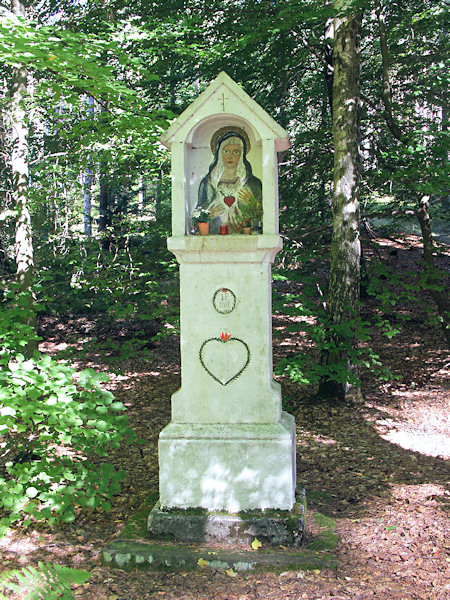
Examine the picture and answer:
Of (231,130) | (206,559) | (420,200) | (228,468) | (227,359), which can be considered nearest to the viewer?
(206,559)

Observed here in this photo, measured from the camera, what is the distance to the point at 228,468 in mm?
4008

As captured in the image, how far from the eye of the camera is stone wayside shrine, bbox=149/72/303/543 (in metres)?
3.98

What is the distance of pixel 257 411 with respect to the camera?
4098mm

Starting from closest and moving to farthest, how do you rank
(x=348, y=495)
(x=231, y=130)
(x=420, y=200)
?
(x=231, y=130), (x=348, y=495), (x=420, y=200)

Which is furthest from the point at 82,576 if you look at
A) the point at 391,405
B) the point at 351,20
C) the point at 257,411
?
the point at 351,20

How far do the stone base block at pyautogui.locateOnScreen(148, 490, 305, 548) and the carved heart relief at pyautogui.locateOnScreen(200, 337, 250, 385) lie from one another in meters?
0.99

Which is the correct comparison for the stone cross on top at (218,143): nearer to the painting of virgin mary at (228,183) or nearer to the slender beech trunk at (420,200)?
the painting of virgin mary at (228,183)

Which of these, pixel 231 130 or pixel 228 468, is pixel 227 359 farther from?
pixel 231 130

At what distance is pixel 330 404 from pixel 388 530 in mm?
4007

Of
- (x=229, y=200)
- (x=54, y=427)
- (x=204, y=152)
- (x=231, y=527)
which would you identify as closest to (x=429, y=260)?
(x=229, y=200)

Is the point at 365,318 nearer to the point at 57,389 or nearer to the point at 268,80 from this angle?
the point at 268,80

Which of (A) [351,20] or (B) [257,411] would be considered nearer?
(B) [257,411]

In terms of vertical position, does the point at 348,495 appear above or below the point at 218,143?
below

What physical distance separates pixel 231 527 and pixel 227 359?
47.6 inches
